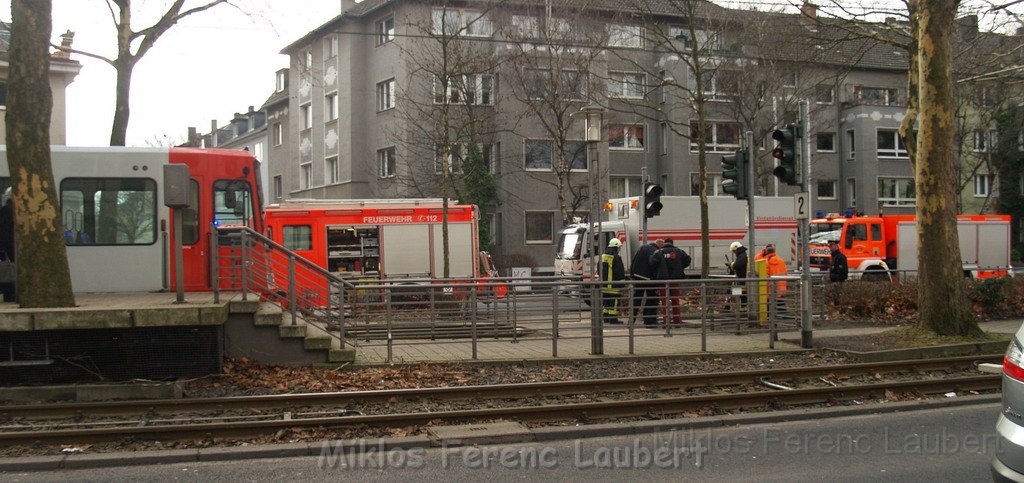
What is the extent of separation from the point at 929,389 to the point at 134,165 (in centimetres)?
1147

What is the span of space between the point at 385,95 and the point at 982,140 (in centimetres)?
3159

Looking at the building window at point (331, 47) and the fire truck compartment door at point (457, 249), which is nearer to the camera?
the fire truck compartment door at point (457, 249)

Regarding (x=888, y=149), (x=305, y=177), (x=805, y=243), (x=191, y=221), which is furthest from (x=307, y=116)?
(x=805, y=243)

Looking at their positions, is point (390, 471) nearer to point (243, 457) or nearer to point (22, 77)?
point (243, 457)

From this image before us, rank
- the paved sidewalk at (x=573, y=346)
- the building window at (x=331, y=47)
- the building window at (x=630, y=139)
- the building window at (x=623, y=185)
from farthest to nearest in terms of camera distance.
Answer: the building window at (x=331, y=47)
the building window at (x=623, y=185)
the building window at (x=630, y=139)
the paved sidewalk at (x=573, y=346)

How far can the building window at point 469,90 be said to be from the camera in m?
29.0

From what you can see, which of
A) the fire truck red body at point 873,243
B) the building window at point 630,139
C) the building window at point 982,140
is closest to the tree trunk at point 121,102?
the fire truck red body at point 873,243

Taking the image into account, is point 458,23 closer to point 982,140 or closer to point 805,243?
point 805,243

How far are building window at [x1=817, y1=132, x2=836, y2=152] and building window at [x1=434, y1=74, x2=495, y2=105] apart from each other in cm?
2050

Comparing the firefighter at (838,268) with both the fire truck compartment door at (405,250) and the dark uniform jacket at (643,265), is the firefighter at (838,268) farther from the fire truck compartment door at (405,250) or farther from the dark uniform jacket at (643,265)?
the fire truck compartment door at (405,250)

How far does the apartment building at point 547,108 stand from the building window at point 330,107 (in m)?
Result: 0.09

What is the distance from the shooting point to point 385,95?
126 feet

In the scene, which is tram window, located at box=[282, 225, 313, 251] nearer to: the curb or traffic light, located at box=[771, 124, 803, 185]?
traffic light, located at box=[771, 124, 803, 185]

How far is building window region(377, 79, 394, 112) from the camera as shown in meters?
37.8
